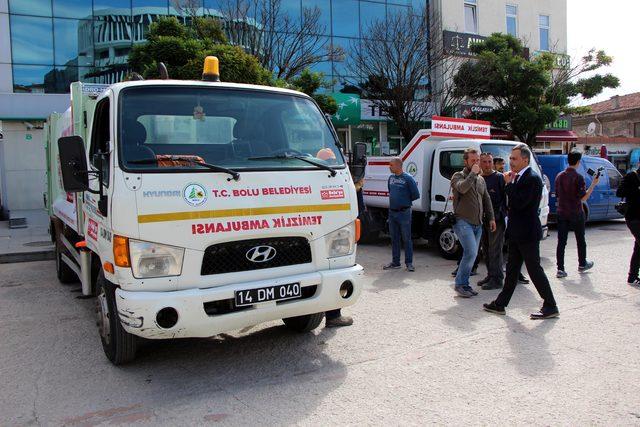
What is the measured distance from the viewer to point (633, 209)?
6.98m

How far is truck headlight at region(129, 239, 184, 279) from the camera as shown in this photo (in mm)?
3664

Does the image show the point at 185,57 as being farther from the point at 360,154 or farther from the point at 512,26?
the point at 512,26

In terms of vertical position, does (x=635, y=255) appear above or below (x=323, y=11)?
below

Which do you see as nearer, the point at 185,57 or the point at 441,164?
the point at 441,164

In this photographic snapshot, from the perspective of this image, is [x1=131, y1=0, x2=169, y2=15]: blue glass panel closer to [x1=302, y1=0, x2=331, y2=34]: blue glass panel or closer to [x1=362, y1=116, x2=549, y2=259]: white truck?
[x1=302, y1=0, x2=331, y2=34]: blue glass panel

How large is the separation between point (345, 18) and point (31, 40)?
11166mm

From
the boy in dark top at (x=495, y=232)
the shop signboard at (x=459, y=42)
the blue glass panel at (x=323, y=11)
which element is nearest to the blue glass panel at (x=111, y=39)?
the blue glass panel at (x=323, y=11)

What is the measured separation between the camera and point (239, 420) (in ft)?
11.2

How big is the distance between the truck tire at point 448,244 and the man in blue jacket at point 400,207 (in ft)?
3.75

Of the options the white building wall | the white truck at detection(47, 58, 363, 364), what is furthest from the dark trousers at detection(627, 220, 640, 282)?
the white building wall

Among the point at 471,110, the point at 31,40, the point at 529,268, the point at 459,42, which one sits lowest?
the point at 529,268

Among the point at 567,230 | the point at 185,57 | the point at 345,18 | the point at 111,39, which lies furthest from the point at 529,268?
the point at 345,18

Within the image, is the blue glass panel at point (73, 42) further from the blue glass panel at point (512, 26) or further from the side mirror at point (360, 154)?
the blue glass panel at point (512, 26)

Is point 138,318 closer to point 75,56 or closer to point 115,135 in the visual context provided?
point 115,135
